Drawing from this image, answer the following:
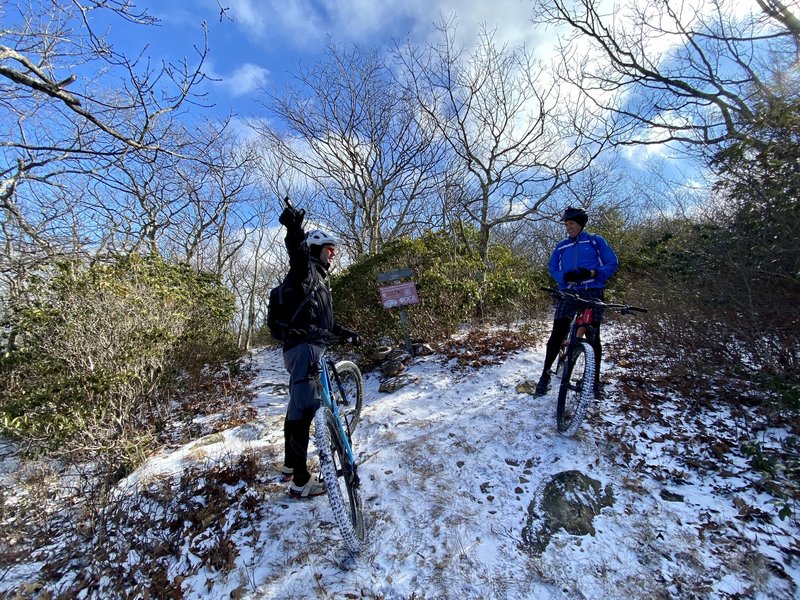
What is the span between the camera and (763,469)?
8.73ft

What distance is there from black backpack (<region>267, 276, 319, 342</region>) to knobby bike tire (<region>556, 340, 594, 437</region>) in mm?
2500

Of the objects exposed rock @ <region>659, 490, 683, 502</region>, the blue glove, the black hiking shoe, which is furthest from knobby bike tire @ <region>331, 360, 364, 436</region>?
exposed rock @ <region>659, 490, 683, 502</region>

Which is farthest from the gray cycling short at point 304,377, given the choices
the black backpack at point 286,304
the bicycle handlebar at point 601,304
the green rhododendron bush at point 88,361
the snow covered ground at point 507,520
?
the green rhododendron bush at point 88,361

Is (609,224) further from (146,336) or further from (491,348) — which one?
(146,336)

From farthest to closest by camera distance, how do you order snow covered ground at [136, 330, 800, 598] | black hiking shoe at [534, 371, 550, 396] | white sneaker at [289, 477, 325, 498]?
black hiking shoe at [534, 371, 550, 396], white sneaker at [289, 477, 325, 498], snow covered ground at [136, 330, 800, 598]

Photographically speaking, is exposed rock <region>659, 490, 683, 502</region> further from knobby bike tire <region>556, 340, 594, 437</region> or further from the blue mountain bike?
the blue mountain bike

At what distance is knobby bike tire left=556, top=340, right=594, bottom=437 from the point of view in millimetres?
3107

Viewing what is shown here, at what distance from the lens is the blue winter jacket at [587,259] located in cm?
355

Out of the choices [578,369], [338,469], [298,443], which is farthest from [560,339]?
[298,443]

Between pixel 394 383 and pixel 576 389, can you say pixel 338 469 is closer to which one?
pixel 576 389

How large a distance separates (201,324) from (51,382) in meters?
4.58

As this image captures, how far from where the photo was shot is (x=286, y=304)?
2543 mm

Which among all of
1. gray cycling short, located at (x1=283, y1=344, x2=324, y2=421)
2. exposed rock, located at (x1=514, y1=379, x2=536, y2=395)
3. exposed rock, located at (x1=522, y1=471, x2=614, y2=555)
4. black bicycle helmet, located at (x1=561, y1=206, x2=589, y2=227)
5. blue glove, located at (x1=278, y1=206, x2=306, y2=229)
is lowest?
exposed rock, located at (x1=522, y1=471, x2=614, y2=555)

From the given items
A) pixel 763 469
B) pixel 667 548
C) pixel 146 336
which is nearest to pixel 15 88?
pixel 146 336
